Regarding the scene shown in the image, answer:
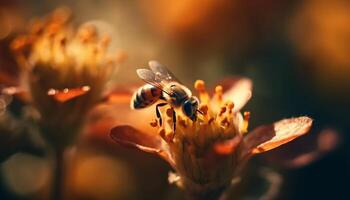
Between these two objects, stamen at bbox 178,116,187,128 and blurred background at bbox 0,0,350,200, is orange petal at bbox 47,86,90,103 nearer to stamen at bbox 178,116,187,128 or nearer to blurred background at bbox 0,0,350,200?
stamen at bbox 178,116,187,128

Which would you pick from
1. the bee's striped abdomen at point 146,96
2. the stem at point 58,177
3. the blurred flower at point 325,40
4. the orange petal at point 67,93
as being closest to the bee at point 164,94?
the bee's striped abdomen at point 146,96

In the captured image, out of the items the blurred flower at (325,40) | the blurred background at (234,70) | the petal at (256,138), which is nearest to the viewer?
the petal at (256,138)

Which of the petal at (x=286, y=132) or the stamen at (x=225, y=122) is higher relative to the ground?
the stamen at (x=225, y=122)

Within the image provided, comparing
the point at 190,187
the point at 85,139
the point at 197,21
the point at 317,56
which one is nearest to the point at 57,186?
the point at 85,139

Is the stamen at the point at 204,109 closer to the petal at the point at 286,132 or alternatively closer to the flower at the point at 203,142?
the flower at the point at 203,142

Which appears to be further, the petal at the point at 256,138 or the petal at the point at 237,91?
the petal at the point at 237,91

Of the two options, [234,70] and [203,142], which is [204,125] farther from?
[234,70]

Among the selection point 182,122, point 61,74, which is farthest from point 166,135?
point 61,74

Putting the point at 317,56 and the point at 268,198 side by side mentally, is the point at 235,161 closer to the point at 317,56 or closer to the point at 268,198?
the point at 268,198
